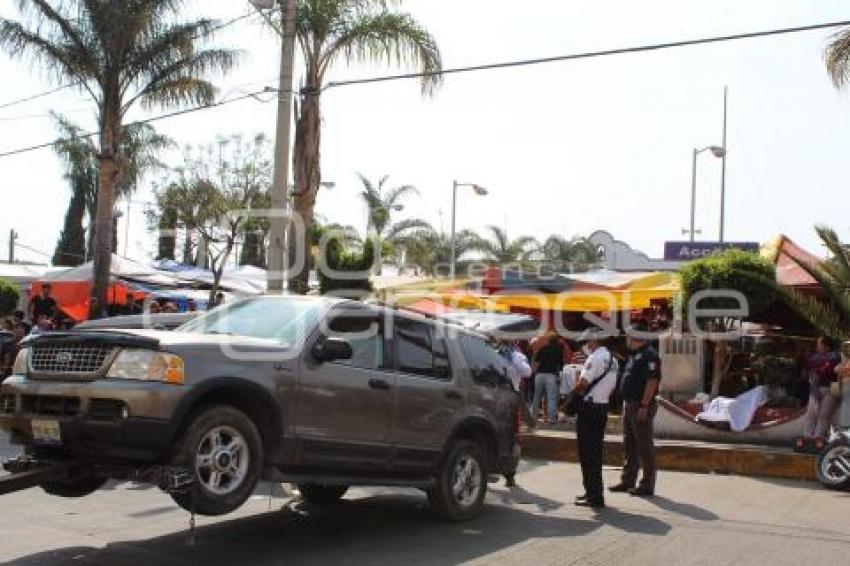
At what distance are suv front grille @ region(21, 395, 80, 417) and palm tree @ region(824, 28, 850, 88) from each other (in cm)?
1443

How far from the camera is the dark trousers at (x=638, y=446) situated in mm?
10562

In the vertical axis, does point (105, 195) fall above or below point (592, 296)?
above

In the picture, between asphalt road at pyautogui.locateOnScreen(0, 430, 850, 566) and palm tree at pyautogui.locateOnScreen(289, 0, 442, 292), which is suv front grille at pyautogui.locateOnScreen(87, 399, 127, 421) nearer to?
asphalt road at pyautogui.locateOnScreen(0, 430, 850, 566)

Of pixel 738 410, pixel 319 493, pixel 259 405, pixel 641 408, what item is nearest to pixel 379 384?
pixel 259 405

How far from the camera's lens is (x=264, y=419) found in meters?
7.11

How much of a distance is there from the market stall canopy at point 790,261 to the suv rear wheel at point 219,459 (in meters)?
11.1

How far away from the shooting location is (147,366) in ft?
21.3

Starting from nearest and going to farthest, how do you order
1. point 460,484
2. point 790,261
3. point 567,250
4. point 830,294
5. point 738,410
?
point 460,484
point 738,410
point 830,294
point 790,261
point 567,250

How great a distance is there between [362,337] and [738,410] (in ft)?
26.8

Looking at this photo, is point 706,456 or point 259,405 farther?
point 706,456

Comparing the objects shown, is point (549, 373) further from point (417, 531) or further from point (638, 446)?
point (417, 531)

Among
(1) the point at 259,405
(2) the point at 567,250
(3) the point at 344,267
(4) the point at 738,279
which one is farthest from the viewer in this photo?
(2) the point at 567,250

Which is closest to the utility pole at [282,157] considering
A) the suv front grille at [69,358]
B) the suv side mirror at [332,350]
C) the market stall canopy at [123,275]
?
the suv side mirror at [332,350]

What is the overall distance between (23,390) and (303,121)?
409 inches
